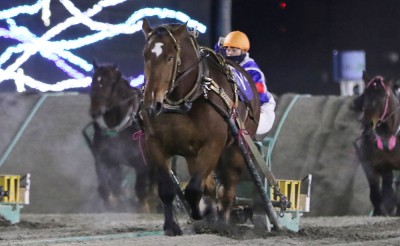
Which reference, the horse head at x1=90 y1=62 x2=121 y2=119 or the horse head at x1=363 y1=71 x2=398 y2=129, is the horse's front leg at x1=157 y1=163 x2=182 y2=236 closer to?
the horse head at x1=90 y1=62 x2=121 y2=119

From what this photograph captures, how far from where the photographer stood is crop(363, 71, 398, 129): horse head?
1427 centimetres

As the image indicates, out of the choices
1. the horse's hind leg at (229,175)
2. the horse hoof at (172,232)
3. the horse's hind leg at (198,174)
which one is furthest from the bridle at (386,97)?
the horse hoof at (172,232)

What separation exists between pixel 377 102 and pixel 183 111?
5619mm

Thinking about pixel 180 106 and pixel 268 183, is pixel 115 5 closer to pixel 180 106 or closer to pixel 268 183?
pixel 268 183

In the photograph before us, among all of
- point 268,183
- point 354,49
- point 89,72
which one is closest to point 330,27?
point 354,49

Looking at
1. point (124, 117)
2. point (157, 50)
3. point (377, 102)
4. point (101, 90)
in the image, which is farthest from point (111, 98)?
point (157, 50)

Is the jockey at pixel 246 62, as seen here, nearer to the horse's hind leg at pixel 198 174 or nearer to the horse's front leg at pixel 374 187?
the horse's hind leg at pixel 198 174

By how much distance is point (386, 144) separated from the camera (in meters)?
14.5

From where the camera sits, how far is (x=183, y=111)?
915cm

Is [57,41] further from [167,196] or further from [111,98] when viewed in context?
[167,196]

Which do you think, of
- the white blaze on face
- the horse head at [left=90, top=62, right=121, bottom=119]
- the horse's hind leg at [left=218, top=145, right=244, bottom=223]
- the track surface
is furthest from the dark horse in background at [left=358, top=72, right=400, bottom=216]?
the white blaze on face

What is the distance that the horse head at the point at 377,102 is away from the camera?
14273mm

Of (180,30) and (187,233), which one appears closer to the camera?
(180,30)

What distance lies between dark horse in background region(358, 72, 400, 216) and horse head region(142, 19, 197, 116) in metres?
5.57
